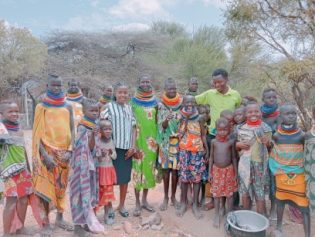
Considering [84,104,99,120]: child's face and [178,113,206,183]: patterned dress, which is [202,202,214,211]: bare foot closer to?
[178,113,206,183]: patterned dress

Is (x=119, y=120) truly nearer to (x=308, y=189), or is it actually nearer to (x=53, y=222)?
(x=53, y=222)

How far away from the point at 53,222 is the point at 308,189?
10.5ft

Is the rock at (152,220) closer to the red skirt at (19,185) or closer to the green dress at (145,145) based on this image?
the green dress at (145,145)

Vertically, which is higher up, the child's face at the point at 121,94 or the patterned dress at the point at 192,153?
the child's face at the point at 121,94

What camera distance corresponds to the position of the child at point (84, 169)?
3.85 meters

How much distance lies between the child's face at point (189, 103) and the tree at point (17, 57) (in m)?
15.2

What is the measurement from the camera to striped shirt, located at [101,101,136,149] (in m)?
4.27

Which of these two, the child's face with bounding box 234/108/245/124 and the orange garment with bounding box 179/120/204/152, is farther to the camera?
the orange garment with bounding box 179/120/204/152

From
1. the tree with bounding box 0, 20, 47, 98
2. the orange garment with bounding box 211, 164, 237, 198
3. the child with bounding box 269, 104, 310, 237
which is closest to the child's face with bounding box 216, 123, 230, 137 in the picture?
the orange garment with bounding box 211, 164, 237, 198

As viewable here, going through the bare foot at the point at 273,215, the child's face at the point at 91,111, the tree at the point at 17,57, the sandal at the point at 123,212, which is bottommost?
the sandal at the point at 123,212

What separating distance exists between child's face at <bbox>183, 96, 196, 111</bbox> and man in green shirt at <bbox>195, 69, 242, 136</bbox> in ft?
0.68

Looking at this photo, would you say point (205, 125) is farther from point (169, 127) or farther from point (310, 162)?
point (310, 162)

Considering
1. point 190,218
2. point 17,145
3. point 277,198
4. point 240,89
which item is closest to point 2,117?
point 17,145

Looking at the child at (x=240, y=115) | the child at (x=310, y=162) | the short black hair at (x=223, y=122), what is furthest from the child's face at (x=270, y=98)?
the child at (x=310, y=162)
